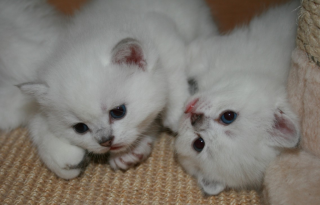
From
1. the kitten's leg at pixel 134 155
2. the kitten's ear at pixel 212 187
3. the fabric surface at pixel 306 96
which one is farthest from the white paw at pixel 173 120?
the fabric surface at pixel 306 96

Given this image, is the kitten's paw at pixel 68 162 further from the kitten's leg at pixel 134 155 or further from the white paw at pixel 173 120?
the white paw at pixel 173 120

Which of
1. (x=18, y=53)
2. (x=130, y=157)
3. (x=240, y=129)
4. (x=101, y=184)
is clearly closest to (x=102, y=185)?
(x=101, y=184)

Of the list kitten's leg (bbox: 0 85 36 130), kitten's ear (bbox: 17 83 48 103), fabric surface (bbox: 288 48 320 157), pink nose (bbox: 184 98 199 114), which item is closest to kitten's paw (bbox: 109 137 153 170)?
pink nose (bbox: 184 98 199 114)

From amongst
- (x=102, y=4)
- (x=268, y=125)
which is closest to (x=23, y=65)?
(x=102, y=4)

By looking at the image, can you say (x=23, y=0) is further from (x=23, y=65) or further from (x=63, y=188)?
(x=63, y=188)

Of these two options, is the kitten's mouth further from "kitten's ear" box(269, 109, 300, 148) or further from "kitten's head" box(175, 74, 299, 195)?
"kitten's ear" box(269, 109, 300, 148)
